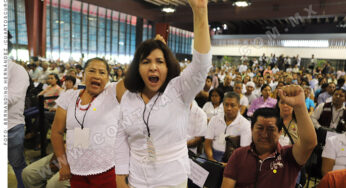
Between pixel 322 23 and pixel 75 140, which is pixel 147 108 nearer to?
pixel 75 140

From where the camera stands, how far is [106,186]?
1.57m

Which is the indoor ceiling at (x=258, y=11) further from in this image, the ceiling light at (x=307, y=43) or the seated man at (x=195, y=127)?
the seated man at (x=195, y=127)

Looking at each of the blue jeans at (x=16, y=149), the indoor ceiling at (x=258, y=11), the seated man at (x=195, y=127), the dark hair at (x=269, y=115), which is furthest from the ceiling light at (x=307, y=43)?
the blue jeans at (x=16, y=149)

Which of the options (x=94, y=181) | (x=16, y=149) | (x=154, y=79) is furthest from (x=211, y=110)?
(x=154, y=79)

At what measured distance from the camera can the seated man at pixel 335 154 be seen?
210 cm

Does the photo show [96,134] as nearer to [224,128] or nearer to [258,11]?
[224,128]

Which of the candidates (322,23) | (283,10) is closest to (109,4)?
(283,10)

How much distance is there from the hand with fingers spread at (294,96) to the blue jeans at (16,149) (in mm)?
2098

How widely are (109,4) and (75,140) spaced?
35.9 feet

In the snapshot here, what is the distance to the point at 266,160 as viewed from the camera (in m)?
1.33

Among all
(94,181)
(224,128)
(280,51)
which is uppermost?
(280,51)

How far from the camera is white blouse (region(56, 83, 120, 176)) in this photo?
60.3 inches

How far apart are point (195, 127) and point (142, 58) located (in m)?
1.65

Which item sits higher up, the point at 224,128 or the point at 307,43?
the point at 307,43
